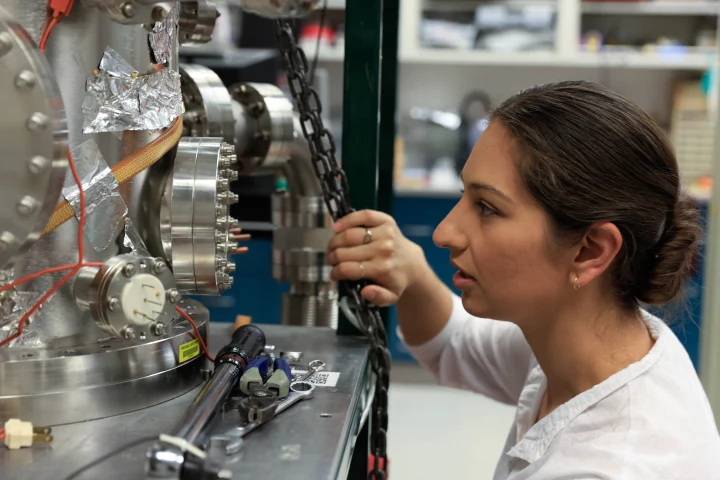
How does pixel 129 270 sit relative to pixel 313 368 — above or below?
above

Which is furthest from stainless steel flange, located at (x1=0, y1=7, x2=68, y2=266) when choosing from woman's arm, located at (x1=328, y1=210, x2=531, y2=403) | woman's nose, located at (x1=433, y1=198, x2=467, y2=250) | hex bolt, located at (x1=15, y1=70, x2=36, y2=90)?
woman's arm, located at (x1=328, y1=210, x2=531, y2=403)

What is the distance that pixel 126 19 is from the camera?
771mm

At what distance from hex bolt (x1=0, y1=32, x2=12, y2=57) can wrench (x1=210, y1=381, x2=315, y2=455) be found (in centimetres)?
36

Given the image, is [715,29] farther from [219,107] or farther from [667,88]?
[219,107]

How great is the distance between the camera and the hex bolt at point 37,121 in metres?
0.68

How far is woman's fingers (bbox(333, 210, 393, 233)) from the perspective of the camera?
1155mm

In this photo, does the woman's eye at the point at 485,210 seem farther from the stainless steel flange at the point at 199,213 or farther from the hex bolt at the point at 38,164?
the hex bolt at the point at 38,164

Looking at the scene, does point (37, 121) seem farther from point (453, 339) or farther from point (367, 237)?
point (453, 339)

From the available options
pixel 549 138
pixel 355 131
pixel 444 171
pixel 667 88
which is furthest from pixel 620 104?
pixel 667 88

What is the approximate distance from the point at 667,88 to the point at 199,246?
13.4 ft

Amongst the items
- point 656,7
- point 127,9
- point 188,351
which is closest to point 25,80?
point 127,9

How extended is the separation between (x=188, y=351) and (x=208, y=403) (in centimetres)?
15

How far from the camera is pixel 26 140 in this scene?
0.68m

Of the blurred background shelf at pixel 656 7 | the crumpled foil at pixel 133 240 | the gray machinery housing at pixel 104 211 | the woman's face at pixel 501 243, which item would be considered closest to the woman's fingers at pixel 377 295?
the woman's face at pixel 501 243
